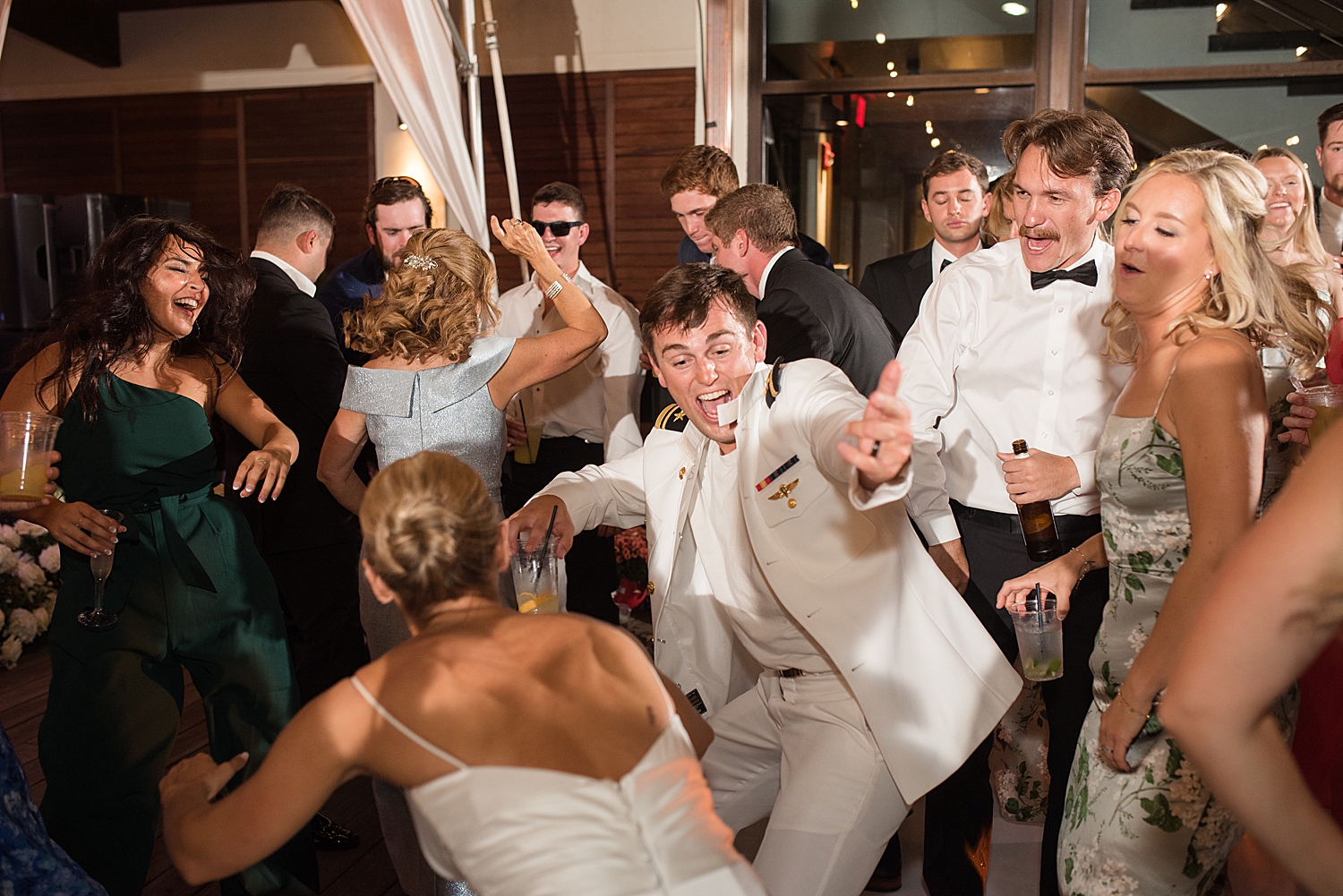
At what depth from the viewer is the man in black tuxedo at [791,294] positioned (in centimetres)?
309

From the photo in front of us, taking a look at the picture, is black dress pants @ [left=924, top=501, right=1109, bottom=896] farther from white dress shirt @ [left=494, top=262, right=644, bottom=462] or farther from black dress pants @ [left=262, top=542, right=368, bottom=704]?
black dress pants @ [left=262, top=542, right=368, bottom=704]

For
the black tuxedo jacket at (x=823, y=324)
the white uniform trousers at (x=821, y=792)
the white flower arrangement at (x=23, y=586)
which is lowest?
the white flower arrangement at (x=23, y=586)

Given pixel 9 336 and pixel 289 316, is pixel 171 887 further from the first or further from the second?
pixel 9 336

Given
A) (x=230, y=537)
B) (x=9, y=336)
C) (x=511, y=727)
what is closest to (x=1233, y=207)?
(x=511, y=727)

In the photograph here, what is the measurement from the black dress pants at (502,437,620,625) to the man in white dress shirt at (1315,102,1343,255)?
2.65m

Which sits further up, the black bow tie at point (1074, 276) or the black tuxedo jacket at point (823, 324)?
the black bow tie at point (1074, 276)

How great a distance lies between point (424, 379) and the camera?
2.64 meters

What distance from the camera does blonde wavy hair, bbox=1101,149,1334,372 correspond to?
5.51ft

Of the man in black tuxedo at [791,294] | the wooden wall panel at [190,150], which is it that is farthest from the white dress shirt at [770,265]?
the wooden wall panel at [190,150]

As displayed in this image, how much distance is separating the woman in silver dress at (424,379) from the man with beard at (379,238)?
1.22 meters

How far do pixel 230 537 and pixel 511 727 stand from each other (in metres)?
1.51

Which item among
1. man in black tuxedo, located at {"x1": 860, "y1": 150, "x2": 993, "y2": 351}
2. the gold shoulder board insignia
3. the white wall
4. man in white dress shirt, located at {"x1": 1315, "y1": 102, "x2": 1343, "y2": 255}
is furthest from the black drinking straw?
the white wall

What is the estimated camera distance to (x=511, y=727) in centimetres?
131

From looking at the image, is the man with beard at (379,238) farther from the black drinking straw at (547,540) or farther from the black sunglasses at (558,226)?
the black drinking straw at (547,540)
